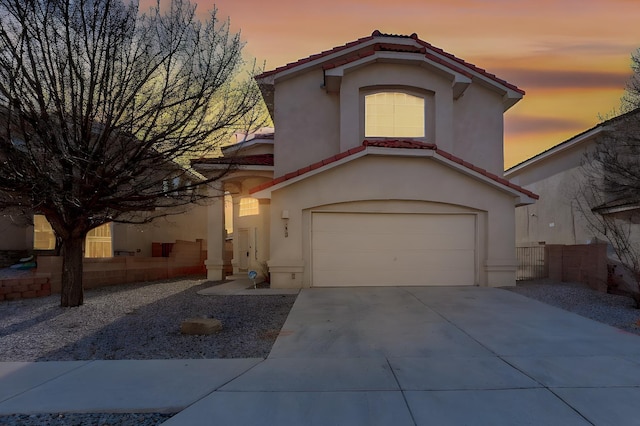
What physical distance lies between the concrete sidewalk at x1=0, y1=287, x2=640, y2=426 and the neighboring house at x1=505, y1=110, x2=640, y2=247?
1164cm

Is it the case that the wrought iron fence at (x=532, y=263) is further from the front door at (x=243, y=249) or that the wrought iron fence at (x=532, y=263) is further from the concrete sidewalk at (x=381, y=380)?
the front door at (x=243, y=249)

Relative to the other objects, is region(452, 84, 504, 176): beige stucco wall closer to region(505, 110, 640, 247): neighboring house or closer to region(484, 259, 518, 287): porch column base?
region(484, 259, 518, 287): porch column base

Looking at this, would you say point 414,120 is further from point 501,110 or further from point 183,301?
point 183,301

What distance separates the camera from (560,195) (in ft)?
66.5

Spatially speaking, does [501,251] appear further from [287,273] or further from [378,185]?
[287,273]

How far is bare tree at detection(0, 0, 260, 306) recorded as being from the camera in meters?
7.49

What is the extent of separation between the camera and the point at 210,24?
28.2ft

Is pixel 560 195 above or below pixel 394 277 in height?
above

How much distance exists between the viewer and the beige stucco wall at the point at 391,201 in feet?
38.8

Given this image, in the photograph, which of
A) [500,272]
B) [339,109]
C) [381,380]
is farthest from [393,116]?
[381,380]

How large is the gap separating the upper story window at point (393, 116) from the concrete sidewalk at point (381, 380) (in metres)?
7.68

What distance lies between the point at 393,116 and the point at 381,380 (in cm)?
1038

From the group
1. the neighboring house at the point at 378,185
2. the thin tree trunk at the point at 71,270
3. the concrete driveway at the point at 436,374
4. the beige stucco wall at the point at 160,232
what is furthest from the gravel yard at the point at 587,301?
the beige stucco wall at the point at 160,232

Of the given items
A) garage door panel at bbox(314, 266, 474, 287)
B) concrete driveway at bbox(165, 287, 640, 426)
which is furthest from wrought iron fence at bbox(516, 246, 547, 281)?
concrete driveway at bbox(165, 287, 640, 426)
